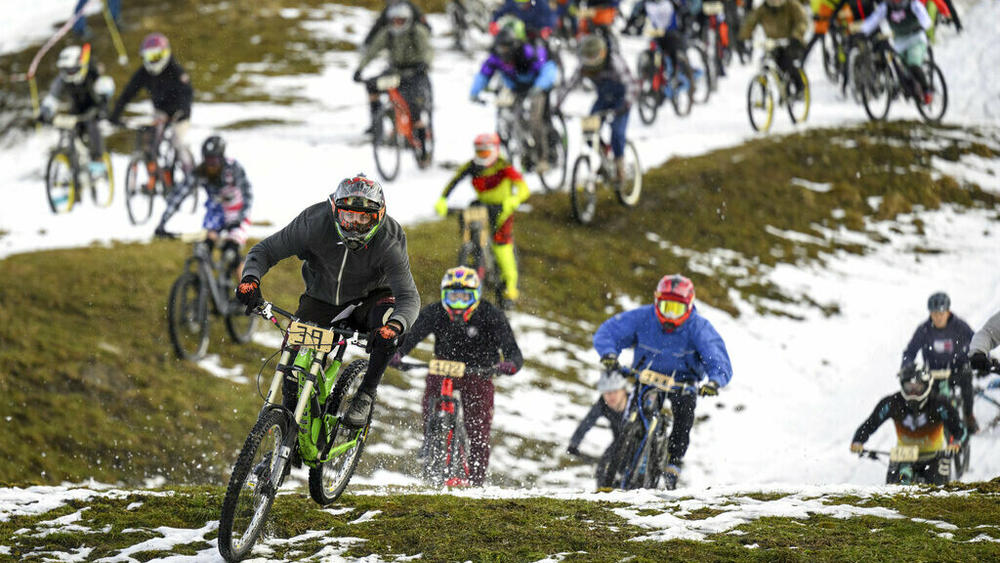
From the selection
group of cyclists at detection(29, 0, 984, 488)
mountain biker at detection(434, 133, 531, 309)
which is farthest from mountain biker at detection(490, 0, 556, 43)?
mountain biker at detection(434, 133, 531, 309)

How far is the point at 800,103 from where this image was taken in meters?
24.7

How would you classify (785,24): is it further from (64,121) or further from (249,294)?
(249,294)

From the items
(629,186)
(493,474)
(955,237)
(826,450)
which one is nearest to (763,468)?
(826,450)

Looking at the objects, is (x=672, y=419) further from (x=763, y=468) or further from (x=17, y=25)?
(x=17, y=25)

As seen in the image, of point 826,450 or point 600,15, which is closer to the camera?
point 826,450

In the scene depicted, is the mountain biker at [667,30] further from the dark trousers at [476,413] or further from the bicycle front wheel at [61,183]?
the dark trousers at [476,413]

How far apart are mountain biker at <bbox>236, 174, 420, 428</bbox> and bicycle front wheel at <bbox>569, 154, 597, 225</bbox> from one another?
34.4 ft

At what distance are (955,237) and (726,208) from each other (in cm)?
441

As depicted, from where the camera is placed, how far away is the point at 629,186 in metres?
20.7

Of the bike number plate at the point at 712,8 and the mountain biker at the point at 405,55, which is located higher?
the bike number plate at the point at 712,8

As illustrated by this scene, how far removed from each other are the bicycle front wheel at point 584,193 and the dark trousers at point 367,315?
34.1ft

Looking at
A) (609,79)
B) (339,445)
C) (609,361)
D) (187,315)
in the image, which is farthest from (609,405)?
(609,79)

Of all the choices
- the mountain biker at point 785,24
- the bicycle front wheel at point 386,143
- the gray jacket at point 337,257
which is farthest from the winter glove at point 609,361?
the mountain biker at point 785,24

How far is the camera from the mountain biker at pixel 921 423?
11008mm
